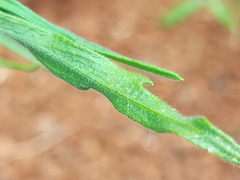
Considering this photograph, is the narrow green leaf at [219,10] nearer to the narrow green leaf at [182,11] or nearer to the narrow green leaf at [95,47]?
the narrow green leaf at [182,11]

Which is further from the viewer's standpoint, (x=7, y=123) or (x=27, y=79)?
(x=27, y=79)

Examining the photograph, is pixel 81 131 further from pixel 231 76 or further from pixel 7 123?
pixel 231 76

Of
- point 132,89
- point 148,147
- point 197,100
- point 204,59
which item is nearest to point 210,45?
point 204,59

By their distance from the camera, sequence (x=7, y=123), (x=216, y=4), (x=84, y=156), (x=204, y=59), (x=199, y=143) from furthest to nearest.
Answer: (x=204, y=59), (x=7, y=123), (x=84, y=156), (x=216, y=4), (x=199, y=143)

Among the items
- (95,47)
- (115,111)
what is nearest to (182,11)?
(115,111)

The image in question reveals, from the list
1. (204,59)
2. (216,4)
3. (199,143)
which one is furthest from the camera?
(204,59)

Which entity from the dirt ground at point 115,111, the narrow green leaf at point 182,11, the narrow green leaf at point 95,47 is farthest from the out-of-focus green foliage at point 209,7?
the narrow green leaf at point 95,47

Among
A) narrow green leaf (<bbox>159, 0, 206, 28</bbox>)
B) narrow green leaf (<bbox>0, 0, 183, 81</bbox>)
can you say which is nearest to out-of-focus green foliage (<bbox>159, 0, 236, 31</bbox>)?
narrow green leaf (<bbox>159, 0, 206, 28</bbox>)
